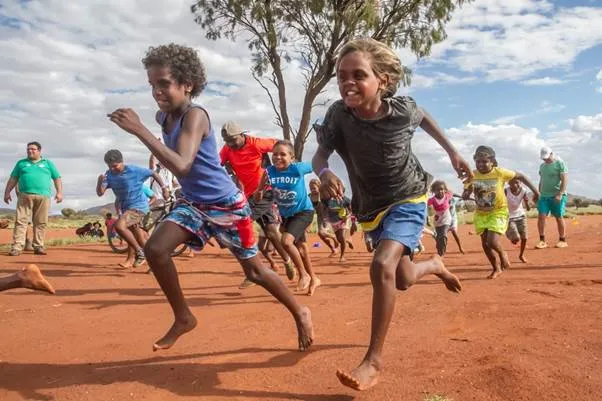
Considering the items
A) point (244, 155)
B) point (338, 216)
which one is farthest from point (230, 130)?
point (338, 216)

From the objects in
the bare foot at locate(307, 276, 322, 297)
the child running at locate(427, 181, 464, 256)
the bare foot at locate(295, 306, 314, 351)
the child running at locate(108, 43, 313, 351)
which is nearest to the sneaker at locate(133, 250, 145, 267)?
the bare foot at locate(307, 276, 322, 297)

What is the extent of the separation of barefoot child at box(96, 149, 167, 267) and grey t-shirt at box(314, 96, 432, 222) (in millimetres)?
5839

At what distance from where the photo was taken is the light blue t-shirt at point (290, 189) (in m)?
7.01

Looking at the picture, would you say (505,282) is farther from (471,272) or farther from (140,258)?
(140,258)

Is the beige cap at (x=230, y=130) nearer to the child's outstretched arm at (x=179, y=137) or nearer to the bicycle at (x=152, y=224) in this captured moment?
the bicycle at (x=152, y=224)

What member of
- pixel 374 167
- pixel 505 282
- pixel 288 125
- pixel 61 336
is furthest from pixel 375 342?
pixel 288 125

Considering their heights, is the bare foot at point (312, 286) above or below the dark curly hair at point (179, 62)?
below

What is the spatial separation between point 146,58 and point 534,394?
3.01 m

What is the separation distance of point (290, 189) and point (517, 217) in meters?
4.86

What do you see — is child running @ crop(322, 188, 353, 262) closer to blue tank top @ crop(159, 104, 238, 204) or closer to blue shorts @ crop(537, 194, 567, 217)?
blue shorts @ crop(537, 194, 567, 217)

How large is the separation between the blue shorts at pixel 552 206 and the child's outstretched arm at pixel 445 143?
8.72 m

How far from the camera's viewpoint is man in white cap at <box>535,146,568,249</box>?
11445 millimetres

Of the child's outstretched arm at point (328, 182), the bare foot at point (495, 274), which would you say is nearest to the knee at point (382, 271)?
the child's outstretched arm at point (328, 182)

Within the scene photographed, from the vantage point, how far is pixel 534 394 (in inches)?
114
